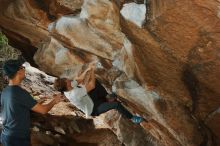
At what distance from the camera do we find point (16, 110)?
5812mm

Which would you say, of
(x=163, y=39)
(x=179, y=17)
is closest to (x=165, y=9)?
(x=179, y=17)

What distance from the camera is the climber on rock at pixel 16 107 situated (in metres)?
5.75

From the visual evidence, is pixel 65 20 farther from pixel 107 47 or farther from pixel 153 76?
pixel 153 76

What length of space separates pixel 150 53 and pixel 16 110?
283cm

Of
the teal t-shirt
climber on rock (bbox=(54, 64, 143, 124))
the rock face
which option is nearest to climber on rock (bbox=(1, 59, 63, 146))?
the teal t-shirt

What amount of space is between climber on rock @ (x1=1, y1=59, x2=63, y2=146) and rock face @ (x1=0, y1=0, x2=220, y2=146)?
239 centimetres

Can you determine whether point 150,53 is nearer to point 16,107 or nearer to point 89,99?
point 89,99

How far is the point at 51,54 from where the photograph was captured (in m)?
10.8

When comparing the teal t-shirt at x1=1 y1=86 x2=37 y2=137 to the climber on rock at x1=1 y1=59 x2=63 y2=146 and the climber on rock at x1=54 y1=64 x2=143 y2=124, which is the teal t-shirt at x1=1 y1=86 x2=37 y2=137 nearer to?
the climber on rock at x1=1 y1=59 x2=63 y2=146

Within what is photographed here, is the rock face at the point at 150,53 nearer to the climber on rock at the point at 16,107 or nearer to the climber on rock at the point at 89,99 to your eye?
the climber on rock at the point at 89,99

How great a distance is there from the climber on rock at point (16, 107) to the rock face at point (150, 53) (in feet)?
7.85

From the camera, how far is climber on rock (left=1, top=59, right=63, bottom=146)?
5.75 m

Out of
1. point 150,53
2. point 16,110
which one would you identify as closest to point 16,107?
point 16,110

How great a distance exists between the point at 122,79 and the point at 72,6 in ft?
9.48
